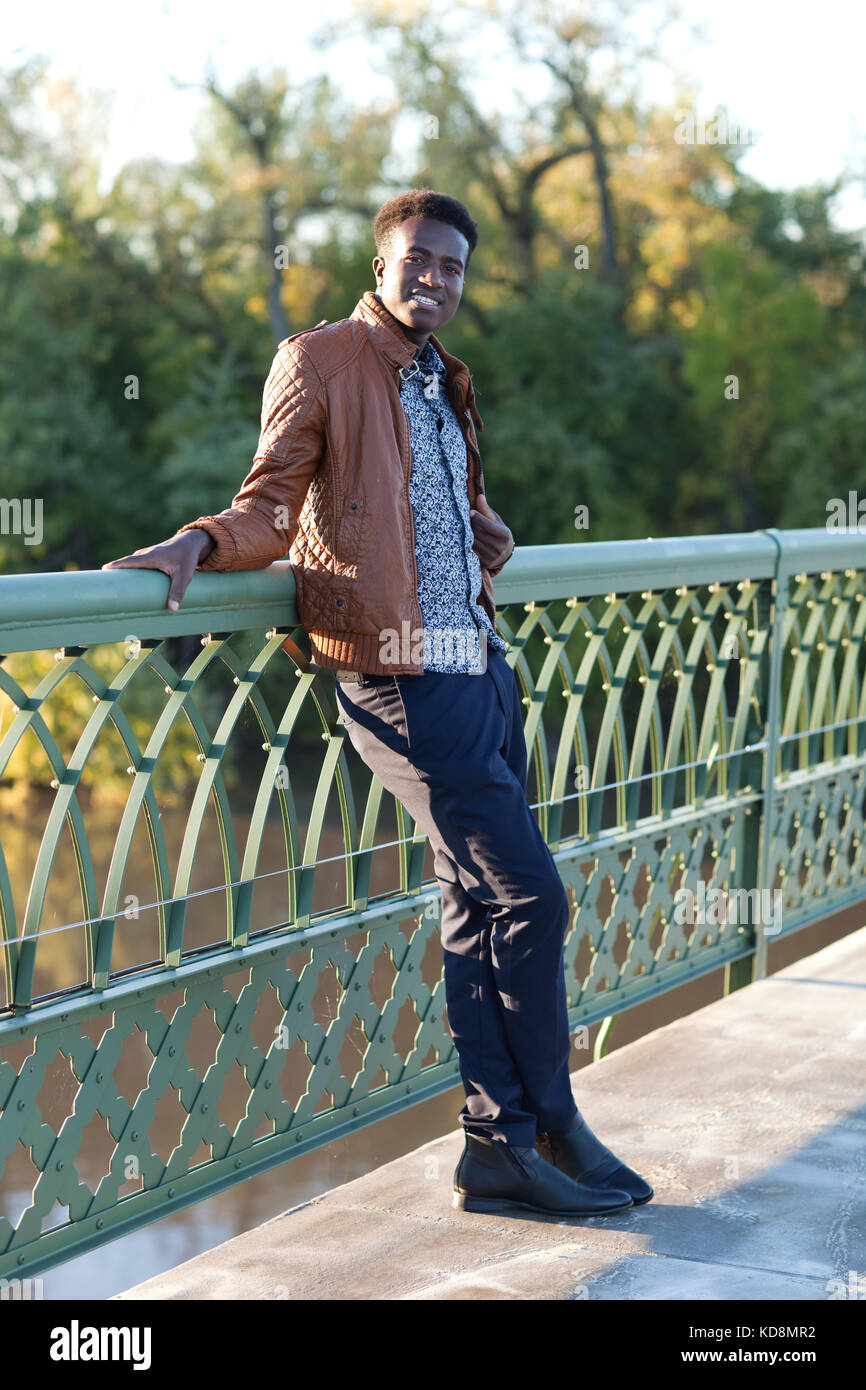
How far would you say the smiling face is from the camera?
8.39 feet

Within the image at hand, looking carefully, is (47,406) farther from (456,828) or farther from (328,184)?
(456,828)

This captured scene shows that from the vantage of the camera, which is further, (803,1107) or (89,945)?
(803,1107)

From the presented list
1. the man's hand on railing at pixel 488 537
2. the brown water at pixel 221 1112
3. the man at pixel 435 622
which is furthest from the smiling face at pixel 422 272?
the brown water at pixel 221 1112

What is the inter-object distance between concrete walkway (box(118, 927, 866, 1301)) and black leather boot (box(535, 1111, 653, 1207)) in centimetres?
7

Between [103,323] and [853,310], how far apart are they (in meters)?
13.6

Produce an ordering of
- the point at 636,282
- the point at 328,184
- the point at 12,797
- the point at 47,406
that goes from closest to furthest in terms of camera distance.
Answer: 1. the point at 12,797
2. the point at 47,406
3. the point at 328,184
4. the point at 636,282

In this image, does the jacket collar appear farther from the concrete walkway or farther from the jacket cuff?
the concrete walkway

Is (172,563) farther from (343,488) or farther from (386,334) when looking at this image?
(386,334)

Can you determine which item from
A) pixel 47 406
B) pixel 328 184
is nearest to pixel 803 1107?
pixel 47 406

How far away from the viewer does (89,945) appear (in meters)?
2.54

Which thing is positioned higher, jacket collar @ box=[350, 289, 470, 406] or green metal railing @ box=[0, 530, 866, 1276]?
jacket collar @ box=[350, 289, 470, 406]

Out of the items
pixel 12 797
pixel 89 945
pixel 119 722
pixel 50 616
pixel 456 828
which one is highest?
pixel 50 616

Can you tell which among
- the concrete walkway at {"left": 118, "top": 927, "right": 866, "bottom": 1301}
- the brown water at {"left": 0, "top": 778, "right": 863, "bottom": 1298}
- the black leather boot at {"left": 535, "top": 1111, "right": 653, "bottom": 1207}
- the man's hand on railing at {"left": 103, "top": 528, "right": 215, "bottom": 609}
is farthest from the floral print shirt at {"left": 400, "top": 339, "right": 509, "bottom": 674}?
the brown water at {"left": 0, "top": 778, "right": 863, "bottom": 1298}

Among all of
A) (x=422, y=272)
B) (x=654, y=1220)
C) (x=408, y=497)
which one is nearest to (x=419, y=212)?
(x=422, y=272)
